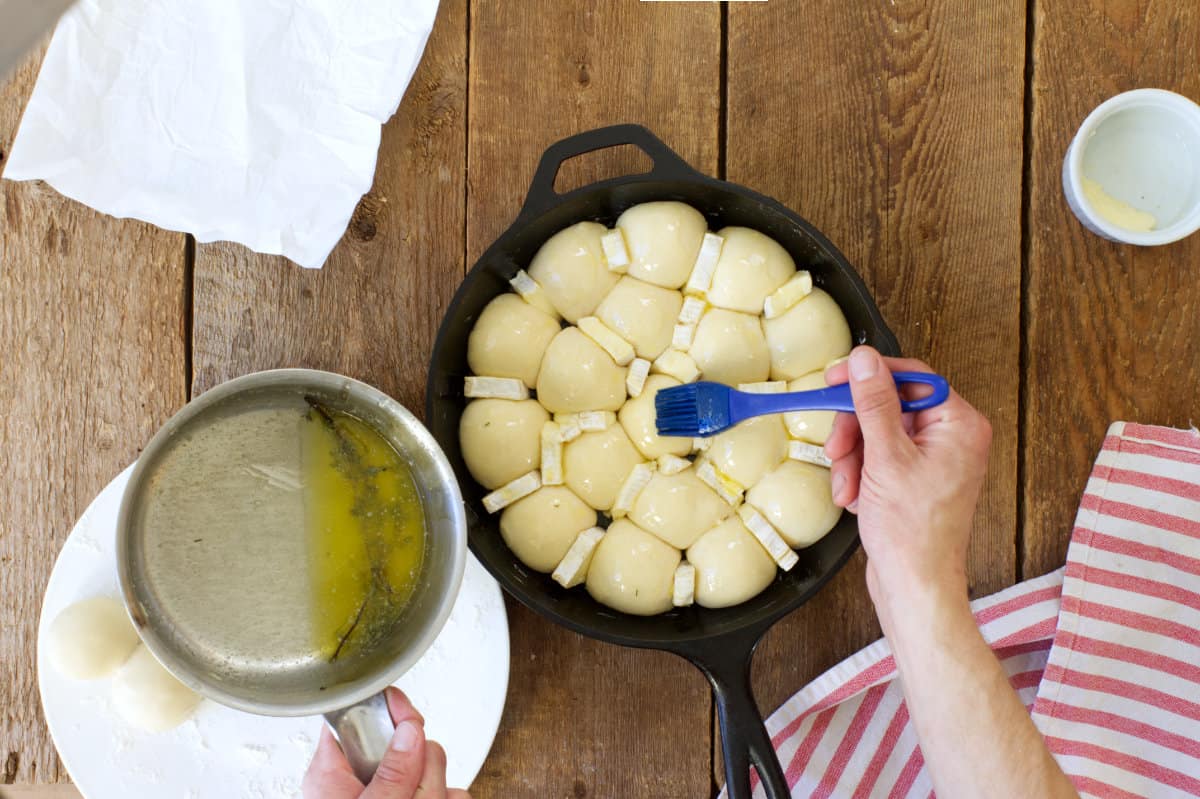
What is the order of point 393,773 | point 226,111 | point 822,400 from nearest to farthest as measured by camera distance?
1. point 393,773
2. point 822,400
3. point 226,111

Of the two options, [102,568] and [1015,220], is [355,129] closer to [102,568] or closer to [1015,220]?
[102,568]

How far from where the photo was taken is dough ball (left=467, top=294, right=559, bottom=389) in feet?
2.54

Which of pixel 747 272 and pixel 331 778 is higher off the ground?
pixel 747 272

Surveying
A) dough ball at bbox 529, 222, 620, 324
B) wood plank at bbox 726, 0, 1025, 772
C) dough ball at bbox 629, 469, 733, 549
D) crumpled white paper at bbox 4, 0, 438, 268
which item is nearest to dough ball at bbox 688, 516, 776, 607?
dough ball at bbox 629, 469, 733, 549

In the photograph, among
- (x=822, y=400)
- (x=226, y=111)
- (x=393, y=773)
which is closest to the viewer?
(x=393, y=773)

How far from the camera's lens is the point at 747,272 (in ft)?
2.55

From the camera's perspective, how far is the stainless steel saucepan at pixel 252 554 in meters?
0.65

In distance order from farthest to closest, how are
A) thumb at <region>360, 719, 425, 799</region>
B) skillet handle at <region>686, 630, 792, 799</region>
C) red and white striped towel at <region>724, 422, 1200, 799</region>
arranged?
red and white striped towel at <region>724, 422, 1200, 799</region> < skillet handle at <region>686, 630, 792, 799</region> < thumb at <region>360, 719, 425, 799</region>

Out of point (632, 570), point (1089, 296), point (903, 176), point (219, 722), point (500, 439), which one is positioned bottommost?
point (219, 722)

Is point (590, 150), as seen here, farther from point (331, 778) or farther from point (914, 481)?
point (331, 778)

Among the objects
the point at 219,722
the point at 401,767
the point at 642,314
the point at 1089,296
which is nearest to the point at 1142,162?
the point at 1089,296

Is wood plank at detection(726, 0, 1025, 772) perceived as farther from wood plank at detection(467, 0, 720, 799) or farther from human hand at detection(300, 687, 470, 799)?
human hand at detection(300, 687, 470, 799)

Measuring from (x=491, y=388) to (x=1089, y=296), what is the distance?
56 centimetres

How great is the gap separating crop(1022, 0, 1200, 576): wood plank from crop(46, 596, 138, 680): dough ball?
78 centimetres
